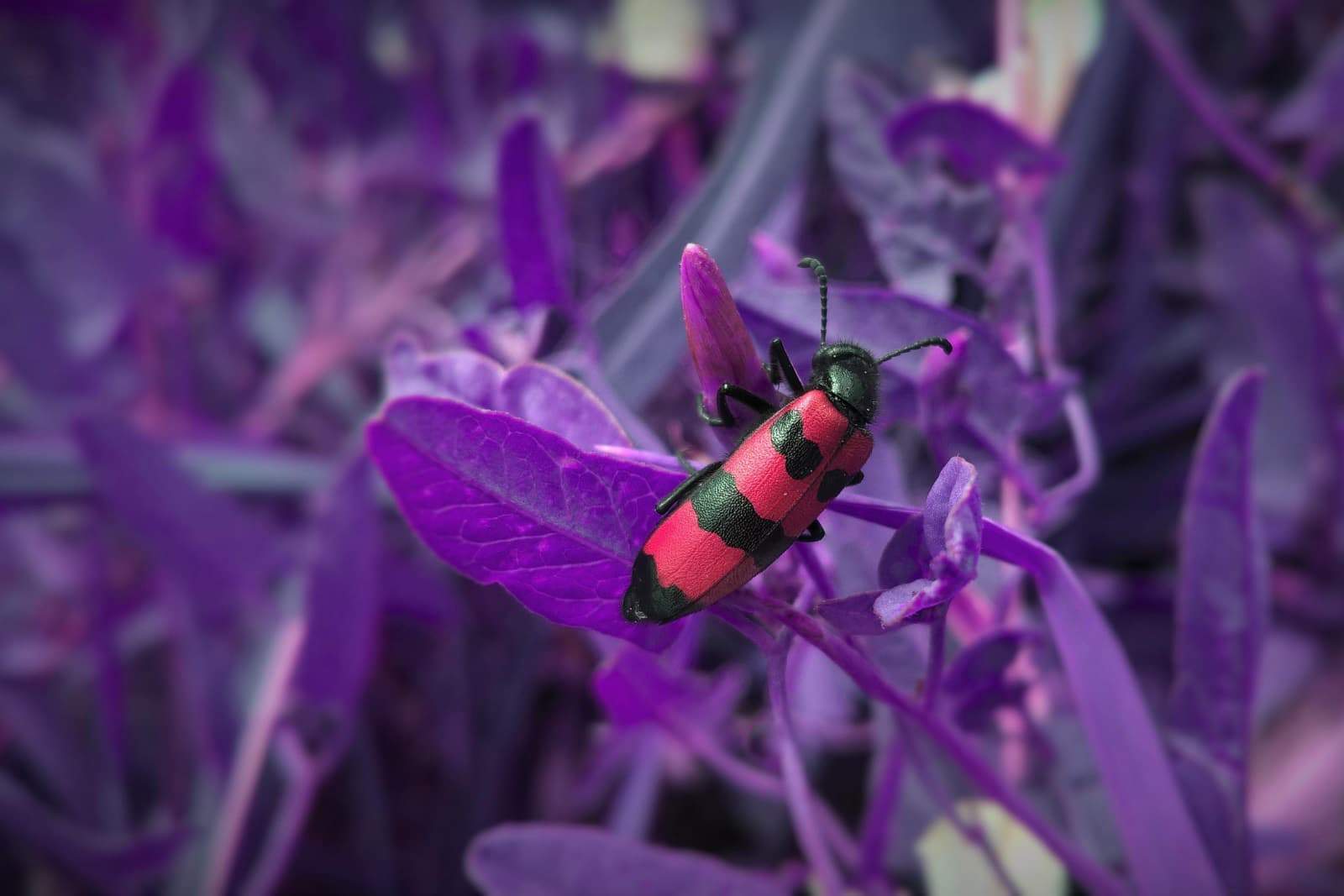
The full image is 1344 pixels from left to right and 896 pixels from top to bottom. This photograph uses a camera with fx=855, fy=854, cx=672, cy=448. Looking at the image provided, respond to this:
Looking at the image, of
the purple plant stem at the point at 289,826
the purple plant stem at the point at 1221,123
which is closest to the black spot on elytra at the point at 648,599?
the purple plant stem at the point at 289,826

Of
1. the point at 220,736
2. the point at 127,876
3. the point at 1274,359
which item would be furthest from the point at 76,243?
the point at 1274,359

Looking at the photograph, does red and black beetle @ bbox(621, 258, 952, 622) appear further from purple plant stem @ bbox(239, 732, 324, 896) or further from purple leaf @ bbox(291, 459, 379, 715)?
purple plant stem @ bbox(239, 732, 324, 896)

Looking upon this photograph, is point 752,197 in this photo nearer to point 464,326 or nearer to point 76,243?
point 464,326

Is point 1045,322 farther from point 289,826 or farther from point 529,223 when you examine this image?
point 289,826

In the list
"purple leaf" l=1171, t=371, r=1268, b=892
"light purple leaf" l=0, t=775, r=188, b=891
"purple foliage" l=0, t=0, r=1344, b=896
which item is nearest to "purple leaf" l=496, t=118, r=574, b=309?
"purple foliage" l=0, t=0, r=1344, b=896

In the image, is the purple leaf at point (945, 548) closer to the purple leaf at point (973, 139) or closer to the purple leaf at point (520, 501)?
the purple leaf at point (520, 501)

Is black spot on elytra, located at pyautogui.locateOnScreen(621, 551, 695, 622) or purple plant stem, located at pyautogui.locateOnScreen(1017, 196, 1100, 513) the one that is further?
purple plant stem, located at pyautogui.locateOnScreen(1017, 196, 1100, 513)
